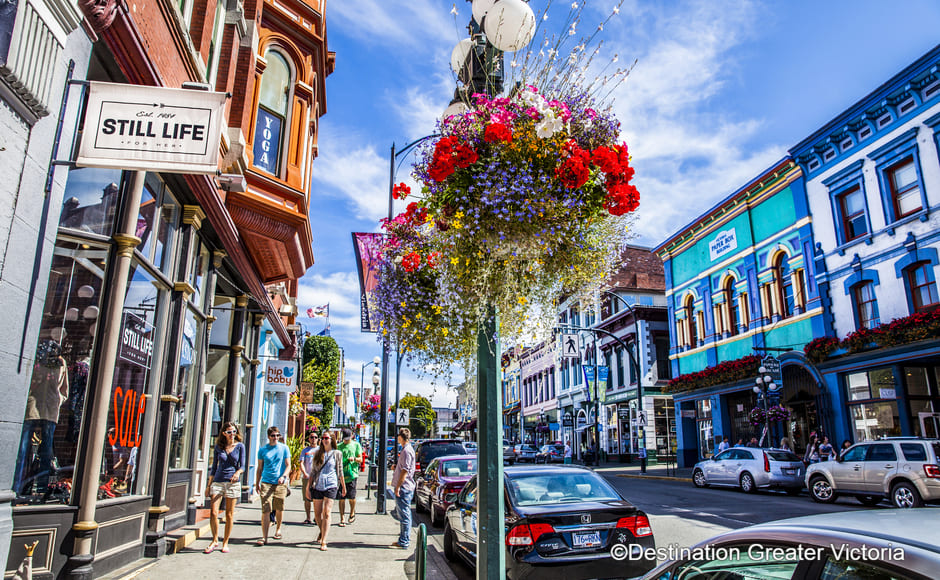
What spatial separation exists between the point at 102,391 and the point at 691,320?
31205mm

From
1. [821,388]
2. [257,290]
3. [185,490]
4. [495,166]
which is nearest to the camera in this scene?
[495,166]

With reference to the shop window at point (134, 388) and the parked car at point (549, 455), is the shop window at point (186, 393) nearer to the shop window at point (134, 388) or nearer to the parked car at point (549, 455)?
the shop window at point (134, 388)

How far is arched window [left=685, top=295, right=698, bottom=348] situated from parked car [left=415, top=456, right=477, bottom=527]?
22541mm

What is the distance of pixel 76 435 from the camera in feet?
20.9

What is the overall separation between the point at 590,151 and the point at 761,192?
1053 inches

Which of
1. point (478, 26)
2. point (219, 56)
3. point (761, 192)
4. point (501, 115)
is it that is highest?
point (761, 192)

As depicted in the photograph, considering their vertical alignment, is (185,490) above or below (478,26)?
below

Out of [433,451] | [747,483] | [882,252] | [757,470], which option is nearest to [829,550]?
[757,470]

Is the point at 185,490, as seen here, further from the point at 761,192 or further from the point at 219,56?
the point at 761,192

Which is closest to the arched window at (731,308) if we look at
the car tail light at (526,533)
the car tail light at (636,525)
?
A: the car tail light at (636,525)

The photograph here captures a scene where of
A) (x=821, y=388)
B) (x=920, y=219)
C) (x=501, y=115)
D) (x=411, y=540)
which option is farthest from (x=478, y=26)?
(x=821, y=388)

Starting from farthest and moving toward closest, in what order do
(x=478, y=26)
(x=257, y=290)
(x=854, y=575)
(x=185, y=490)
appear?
(x=257, y=290)
(x=185, y=490)
(x=478, y=26)
(x=854, y=575)

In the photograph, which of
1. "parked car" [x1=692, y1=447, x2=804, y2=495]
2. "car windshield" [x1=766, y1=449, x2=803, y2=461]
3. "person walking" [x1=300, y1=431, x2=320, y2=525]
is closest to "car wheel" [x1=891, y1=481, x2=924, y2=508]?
"parked car" [x1=692, y1=447, x2=804, y2=495]

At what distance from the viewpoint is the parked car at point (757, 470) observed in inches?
722
